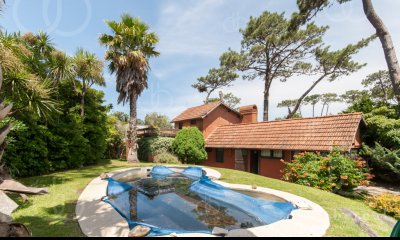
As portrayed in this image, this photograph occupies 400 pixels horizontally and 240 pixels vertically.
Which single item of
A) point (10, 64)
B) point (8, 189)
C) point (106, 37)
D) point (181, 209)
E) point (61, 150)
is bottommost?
point (181, 209)

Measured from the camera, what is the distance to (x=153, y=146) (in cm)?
2323

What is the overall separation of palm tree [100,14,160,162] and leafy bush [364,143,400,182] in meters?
18.7

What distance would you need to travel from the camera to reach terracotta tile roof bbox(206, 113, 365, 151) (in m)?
14.6

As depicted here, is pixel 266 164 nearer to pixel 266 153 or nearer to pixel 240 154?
pixel 266 153

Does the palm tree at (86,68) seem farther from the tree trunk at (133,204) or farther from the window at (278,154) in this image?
the window at (278,154)

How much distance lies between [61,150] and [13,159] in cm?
303

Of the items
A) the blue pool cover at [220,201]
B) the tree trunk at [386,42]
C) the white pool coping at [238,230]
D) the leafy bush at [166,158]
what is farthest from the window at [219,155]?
the tree trunk at [386,42]

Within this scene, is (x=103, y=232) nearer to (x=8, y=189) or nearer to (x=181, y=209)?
(x=181, y=209)

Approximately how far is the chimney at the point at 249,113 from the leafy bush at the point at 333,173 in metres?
12.8

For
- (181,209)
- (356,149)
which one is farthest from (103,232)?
(356,149)

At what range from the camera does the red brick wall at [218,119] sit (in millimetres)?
25766

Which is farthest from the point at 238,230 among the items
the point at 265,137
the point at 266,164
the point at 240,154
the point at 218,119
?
the point at 218,119

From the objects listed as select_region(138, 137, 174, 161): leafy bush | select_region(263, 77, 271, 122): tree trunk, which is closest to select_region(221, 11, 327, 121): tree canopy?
select_region(263, 77, 271, 122): tree trunk

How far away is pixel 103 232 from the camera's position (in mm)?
5590
